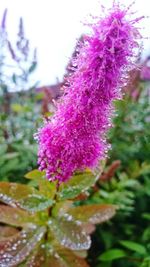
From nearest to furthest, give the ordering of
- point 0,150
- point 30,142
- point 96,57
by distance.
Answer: point 96,57 → point 0,150 → point 30,142

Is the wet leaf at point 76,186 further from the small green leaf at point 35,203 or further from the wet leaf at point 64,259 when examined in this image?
the wet leaf at point 64,259

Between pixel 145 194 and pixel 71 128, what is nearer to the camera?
pixel 71 128

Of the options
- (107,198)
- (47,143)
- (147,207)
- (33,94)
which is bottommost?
(147,207)

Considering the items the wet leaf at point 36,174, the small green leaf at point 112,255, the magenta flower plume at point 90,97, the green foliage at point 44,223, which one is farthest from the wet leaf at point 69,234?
the small green leaf at point 112,255

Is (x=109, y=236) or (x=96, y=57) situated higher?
(x=96, y=57)

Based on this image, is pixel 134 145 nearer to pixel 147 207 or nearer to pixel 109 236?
pixel 147 207

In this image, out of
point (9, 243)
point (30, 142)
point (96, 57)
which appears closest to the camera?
point (96, 57)

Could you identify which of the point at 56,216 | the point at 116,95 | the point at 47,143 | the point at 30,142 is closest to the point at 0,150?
the point at 30,142
